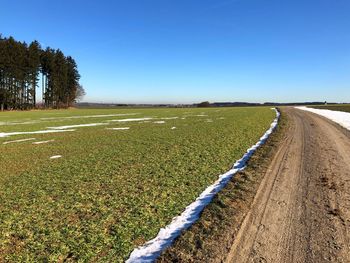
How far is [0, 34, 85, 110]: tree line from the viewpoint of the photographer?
70.1 metres

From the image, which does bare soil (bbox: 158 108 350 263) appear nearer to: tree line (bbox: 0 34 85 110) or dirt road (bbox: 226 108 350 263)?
dirt road (bbox: 226 108 350 263)

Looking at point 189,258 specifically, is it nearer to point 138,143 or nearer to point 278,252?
point 278,252

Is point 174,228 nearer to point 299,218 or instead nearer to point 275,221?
point 275,221

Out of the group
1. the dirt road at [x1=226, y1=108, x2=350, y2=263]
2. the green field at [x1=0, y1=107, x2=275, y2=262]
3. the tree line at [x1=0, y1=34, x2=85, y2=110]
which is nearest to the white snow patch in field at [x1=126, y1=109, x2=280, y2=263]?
the green field at [x1=0, y1=107, x2=275, y2=262]

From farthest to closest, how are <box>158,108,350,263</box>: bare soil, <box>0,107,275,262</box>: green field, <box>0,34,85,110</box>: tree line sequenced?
1. <box>0,34,85,110</box>: tree line
2. <box>0,107,275,262</box>: green field
3. <box>158,108,350,263</box>: bare soil

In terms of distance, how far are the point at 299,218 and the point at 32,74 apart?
86.4m

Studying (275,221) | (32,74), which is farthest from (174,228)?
(32,74)

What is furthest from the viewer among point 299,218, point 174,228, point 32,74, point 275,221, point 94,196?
point 32,74

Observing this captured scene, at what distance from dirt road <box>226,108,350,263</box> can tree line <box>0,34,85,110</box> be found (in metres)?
72.7

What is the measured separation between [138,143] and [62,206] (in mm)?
9420

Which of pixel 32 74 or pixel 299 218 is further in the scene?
pixel 32 74

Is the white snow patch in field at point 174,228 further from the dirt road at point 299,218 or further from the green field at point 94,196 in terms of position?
the dirt road at point 299,218

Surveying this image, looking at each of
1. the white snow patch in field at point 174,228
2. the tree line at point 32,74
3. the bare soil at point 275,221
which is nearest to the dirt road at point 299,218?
the bare soil at point 275,221

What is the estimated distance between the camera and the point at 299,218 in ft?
17.8
